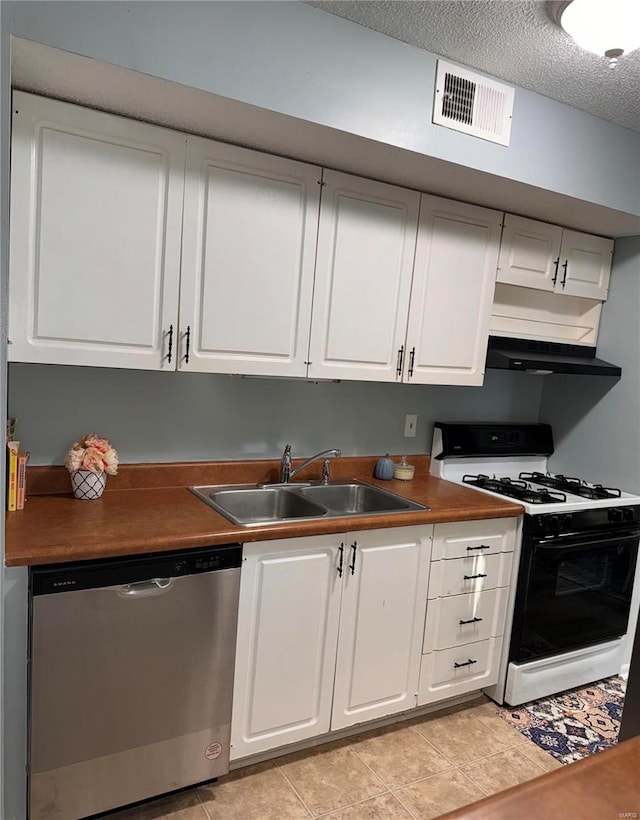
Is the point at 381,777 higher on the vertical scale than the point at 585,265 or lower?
lower

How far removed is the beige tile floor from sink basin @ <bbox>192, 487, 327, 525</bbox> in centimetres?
92

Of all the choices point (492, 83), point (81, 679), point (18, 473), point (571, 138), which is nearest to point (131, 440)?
point (18, 473)

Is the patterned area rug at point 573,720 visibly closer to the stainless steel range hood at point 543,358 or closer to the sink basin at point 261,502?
the sink basin at point 261,502

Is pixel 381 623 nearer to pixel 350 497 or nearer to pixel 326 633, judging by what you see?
pixel 326 633

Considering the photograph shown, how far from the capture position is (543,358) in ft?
9.37

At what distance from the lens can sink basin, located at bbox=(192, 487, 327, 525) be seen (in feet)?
7.88

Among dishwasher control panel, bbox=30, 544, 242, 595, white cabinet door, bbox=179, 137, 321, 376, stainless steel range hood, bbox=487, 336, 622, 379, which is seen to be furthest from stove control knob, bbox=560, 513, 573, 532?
dishwasher control panel, bbox=30, 544, 242, 595

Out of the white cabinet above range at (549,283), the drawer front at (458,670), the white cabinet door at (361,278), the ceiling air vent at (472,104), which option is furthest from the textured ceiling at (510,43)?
the drawer front at (458,670)

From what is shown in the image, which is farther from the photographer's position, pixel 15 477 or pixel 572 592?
pixel 572 592

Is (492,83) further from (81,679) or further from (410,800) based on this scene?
(410,800)

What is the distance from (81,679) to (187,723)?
41cm

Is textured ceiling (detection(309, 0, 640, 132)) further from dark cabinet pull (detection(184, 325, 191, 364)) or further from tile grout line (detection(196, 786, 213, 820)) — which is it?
tile grout line (detection(196, 786, 213, 820))

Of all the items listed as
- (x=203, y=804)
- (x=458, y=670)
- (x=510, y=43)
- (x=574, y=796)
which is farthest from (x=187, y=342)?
(x=458, y=670)

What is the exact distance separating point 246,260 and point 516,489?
5.40ft
